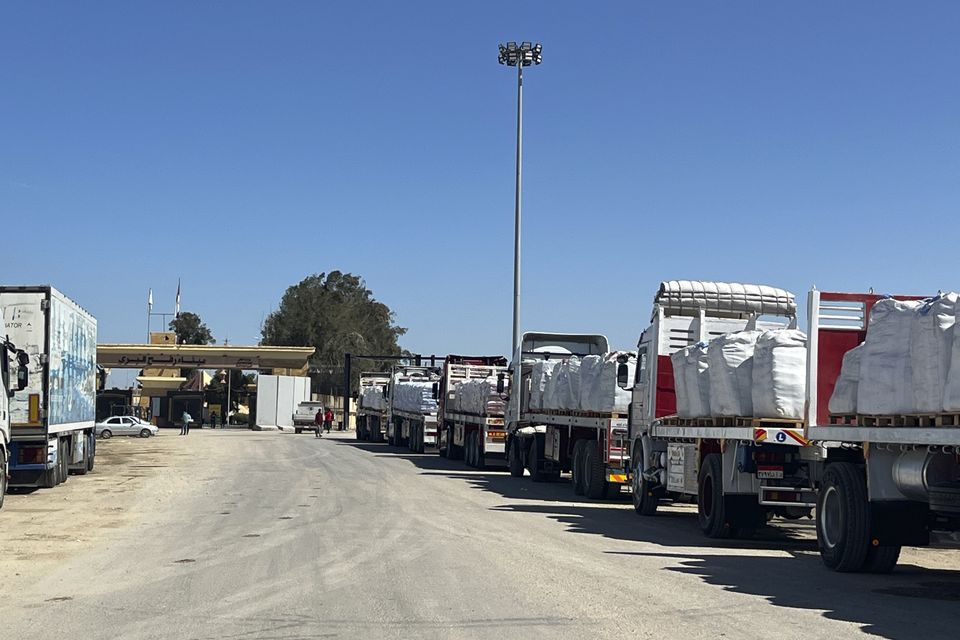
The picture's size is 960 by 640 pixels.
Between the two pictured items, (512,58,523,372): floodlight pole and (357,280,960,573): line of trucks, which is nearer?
(357,280,960,573): line of trucks

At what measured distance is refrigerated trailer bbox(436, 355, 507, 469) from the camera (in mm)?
32969

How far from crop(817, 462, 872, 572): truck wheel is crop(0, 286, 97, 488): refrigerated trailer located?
14561mm

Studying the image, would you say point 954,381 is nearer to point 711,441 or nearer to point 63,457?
point 711,441

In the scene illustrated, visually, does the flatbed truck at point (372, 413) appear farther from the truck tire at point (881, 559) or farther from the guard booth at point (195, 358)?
the truck tire at point (881, 559)

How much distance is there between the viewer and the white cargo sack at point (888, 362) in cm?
1116

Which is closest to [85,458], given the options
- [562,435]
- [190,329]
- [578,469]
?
[562,435]

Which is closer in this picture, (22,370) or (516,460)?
(22,370)

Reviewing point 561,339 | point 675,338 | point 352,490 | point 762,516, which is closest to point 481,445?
point 561,339

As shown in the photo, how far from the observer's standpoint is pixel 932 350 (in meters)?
10.7

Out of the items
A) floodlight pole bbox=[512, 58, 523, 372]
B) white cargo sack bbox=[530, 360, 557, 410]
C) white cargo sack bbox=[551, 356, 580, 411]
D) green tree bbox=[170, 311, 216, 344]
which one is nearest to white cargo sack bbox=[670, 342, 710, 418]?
white cargo sack bbox=[551, 356, 580, 411]

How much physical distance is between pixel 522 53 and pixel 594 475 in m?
29.6

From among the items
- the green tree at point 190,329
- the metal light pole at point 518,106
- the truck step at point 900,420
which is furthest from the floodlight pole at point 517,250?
the green tree at point 190,329

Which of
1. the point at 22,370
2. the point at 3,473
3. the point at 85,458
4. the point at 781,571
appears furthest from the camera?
the point at 85,458

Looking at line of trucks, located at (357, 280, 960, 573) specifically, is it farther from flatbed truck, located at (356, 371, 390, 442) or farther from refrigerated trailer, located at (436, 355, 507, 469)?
flatbed truck, located at (356, 371, 390, 442)
